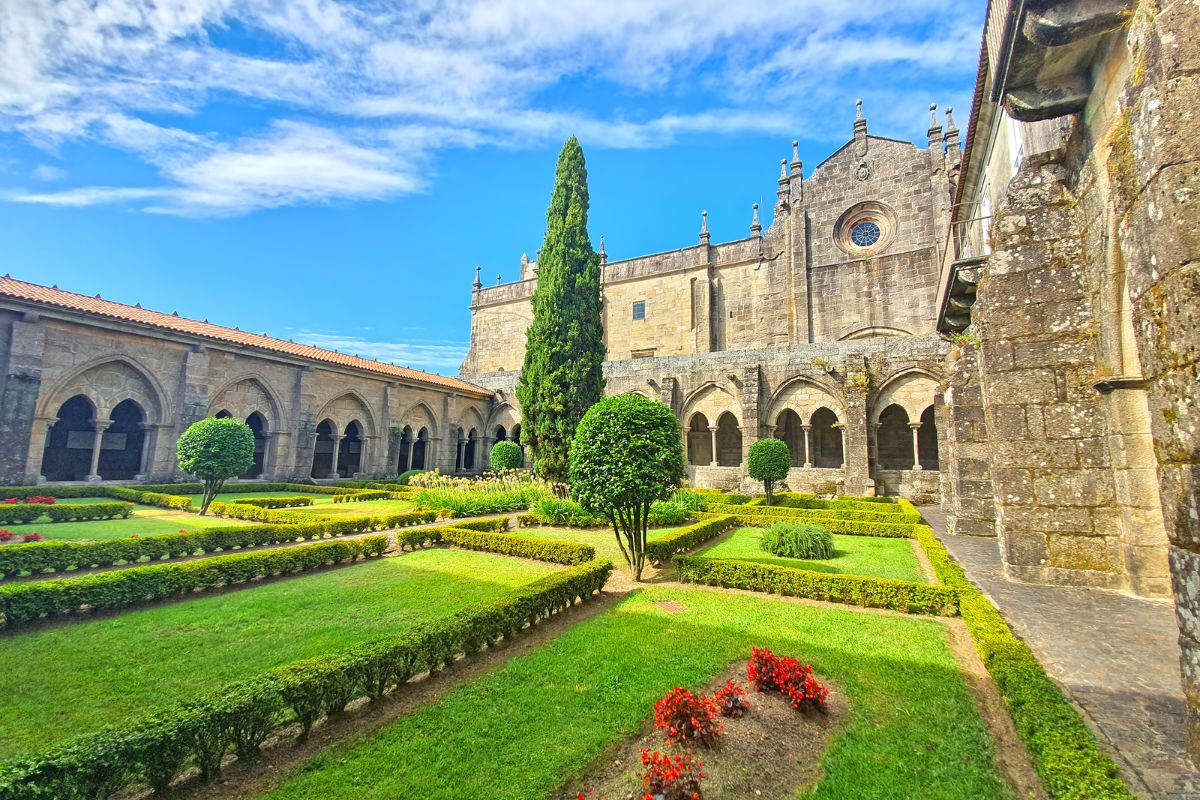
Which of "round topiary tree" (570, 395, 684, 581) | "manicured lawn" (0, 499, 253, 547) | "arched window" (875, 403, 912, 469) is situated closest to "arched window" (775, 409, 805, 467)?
"arched window" (875, 403, 912, 469)

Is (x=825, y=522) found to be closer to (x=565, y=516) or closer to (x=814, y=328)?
(x=565, y=516)

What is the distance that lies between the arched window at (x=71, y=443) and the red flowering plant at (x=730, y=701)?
63.2ft

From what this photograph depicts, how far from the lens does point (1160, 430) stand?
98.1 inches

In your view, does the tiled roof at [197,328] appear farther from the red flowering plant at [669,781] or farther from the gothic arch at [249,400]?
Answer: the red flowering plant at [669,781]

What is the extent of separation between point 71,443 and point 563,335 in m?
15.0

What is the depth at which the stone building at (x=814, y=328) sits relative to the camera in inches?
642

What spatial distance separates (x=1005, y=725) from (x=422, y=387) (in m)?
21.8

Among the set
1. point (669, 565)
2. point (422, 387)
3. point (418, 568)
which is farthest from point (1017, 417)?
point (422, 387)

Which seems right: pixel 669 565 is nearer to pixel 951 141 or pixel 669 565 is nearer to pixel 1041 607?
pixel 1041 607

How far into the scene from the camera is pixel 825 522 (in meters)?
10.8

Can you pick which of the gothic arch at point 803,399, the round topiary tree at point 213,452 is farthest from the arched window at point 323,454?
the gothic arch at point 803,399

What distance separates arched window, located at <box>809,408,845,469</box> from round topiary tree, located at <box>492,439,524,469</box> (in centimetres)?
1118

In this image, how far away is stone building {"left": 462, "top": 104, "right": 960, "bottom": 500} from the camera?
1631cm

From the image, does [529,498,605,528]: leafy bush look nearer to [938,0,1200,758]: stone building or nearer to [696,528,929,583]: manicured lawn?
[696,528,929,583]: manicured lawn
